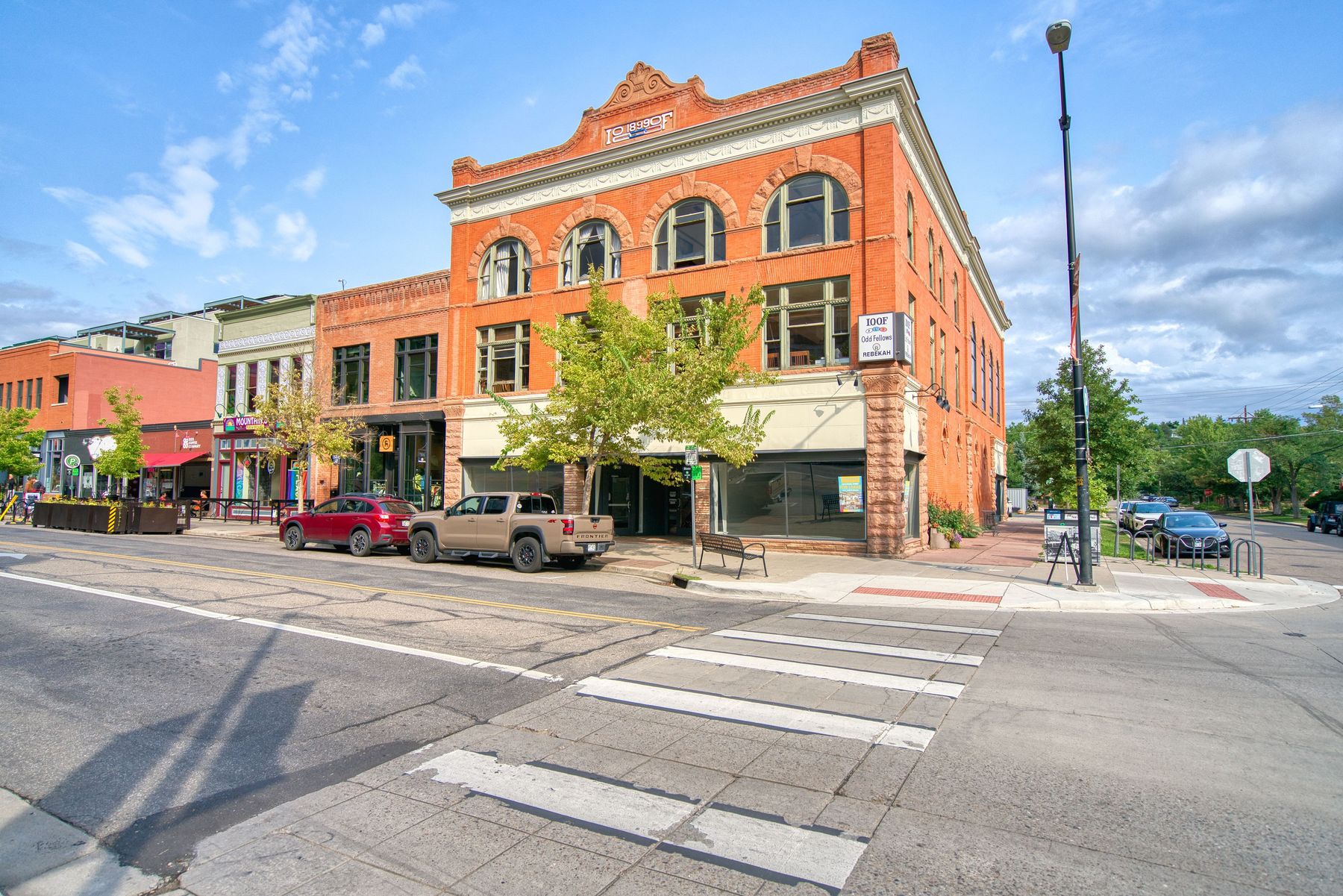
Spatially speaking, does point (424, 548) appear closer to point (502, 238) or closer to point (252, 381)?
point (502, 238)

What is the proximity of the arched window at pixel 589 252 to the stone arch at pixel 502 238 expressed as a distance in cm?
109

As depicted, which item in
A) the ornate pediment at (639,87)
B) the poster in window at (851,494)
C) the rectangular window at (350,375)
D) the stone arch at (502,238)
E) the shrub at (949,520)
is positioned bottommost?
the shrub at (949,520)

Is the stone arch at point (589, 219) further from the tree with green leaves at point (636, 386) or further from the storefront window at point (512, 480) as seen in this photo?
the storefront window at point (512, 480)

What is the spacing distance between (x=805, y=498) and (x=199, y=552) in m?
16.3

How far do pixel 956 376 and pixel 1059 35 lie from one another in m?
18.2

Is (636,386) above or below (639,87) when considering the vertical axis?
below

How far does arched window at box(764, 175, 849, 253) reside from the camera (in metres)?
20.6

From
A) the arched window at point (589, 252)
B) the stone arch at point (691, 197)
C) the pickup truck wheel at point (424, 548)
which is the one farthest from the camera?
the arched window at point (589, 252)

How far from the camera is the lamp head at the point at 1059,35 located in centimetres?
1266

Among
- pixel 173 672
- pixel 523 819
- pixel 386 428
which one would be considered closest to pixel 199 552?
pixel 386 428

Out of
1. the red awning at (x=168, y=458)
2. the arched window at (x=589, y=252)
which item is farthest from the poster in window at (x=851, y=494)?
the red awning at (x=168, y=458)

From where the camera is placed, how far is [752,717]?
5805mm

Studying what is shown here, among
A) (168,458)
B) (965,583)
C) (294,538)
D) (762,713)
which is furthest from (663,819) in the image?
(168,458)

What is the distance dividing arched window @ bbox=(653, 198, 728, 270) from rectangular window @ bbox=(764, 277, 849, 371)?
8.37ft
